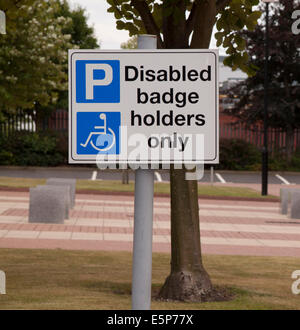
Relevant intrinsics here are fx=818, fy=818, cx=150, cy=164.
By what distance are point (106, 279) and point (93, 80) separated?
18.6 ft

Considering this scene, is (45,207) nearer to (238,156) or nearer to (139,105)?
(139,105)

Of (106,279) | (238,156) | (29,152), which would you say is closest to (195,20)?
(106,279)

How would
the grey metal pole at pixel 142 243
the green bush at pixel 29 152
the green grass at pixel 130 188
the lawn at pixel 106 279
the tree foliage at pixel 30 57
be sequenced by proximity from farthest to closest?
1. the green bush at pixel 29 152
2. the tree foliage at pixel 30 57
3. the green grass at pixel 130 188
4. the lawn at pixel 106 279
5. the grey metal pole at pixel 142 243

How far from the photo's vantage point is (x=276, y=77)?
44.6m

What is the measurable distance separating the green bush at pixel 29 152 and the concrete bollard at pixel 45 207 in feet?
81.5

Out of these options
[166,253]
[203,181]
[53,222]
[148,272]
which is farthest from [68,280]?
[203,181]

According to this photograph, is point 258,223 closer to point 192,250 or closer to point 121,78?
point 192,250

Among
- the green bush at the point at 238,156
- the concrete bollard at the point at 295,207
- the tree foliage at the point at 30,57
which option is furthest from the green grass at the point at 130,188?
the green bush at the point at 238,156

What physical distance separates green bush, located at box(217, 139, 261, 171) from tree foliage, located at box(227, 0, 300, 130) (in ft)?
5.64

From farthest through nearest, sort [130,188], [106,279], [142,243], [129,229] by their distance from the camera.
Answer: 1. [130,188]
2. [129,229]
3. [106,279]
4. [142,243]

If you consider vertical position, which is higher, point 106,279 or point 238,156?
point 238,156

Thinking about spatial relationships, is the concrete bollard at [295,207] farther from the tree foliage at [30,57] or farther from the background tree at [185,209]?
the tree foliage at [30,57]

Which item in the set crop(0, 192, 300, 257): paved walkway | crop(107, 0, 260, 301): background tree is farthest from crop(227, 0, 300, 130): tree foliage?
crop(107, 0, 260, 301): background tree

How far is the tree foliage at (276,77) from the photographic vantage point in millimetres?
42594
